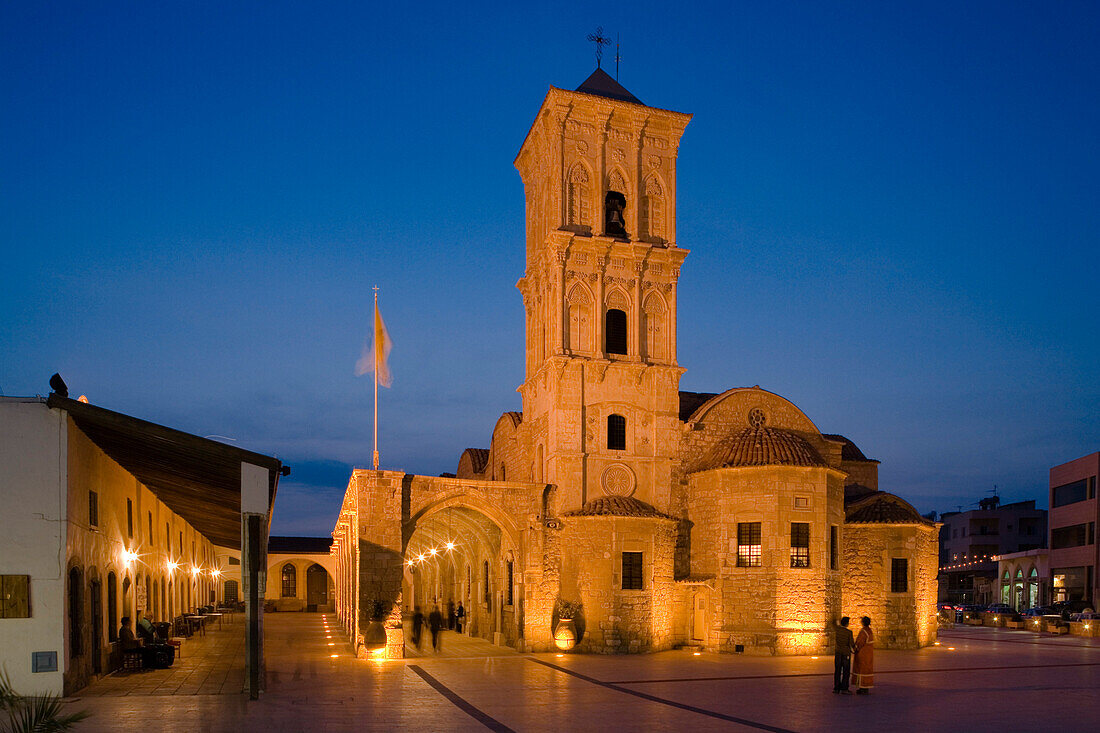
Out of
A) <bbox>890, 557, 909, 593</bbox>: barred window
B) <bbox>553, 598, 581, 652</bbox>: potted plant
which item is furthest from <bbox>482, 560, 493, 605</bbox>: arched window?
<bbox>890, 557, 909, 593</bbox>: barred window

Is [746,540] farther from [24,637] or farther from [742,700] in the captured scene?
[24,637]

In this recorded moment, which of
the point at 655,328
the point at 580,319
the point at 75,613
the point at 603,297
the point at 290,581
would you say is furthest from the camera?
the point at 290,581

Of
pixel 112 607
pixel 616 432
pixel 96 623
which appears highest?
pixel 616 432

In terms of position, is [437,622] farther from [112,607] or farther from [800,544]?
[800,544]

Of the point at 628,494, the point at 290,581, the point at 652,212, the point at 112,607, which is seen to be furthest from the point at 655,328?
the point at 290,581

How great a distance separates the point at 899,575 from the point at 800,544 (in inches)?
204

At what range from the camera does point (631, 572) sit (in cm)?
3012

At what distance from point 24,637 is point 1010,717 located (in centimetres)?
1739

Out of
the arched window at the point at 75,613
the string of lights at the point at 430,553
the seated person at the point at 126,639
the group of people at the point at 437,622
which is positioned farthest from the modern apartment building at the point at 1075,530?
the arched window at the point at 75,613

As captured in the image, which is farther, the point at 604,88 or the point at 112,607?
the point at 604,88

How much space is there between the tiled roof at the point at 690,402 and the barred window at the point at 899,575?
29.0ft

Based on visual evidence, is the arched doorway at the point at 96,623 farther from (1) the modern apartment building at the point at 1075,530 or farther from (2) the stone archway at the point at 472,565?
(1) the modern apartment building at the point at 1075,530

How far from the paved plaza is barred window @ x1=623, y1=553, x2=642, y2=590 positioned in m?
2.51

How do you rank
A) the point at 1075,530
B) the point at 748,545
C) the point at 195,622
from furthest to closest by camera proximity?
the point at 1075,530, the point at 195,622, the point at 748,545
